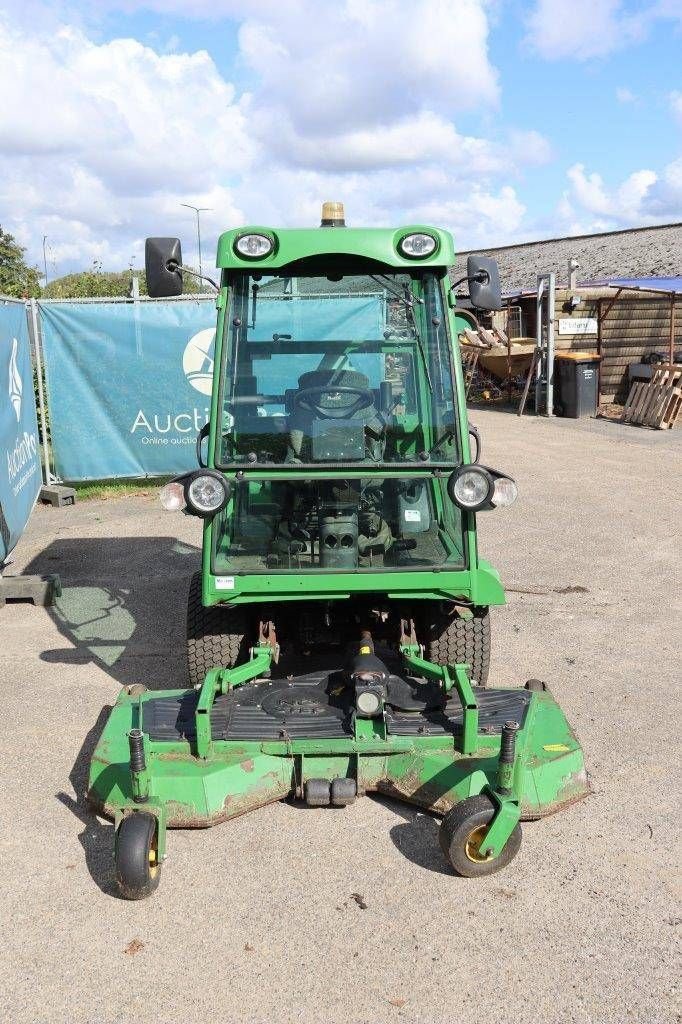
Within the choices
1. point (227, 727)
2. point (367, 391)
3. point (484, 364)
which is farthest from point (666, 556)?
point (484, 364)

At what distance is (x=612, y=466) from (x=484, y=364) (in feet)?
29.2

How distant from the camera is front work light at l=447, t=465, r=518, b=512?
410 cm

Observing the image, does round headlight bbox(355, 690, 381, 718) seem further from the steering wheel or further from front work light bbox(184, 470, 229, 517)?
the steering wheel

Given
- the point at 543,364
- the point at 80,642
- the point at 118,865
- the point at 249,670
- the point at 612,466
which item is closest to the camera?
the point at 118,865

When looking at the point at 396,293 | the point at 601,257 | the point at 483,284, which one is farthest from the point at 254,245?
the point at 601,257

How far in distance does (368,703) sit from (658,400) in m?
13.9

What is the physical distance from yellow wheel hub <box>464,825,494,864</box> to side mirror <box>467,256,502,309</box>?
7.53 feet

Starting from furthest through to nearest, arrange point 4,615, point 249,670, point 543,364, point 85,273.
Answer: point 85,273 → point 543,364 → point 4,615 → point 249,670

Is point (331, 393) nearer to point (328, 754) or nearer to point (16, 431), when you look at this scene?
point (328, 754)

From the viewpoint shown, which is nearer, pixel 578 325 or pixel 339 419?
pixel 339 419

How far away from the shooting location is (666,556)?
8.02 meters

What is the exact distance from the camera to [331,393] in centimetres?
454

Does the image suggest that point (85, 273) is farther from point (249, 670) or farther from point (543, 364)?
point (249, 670)

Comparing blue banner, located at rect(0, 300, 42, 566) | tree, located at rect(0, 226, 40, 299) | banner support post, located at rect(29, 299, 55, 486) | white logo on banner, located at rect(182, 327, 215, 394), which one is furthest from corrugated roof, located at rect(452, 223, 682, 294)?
blue banner, located at rect(0, 300, 42, 566)
